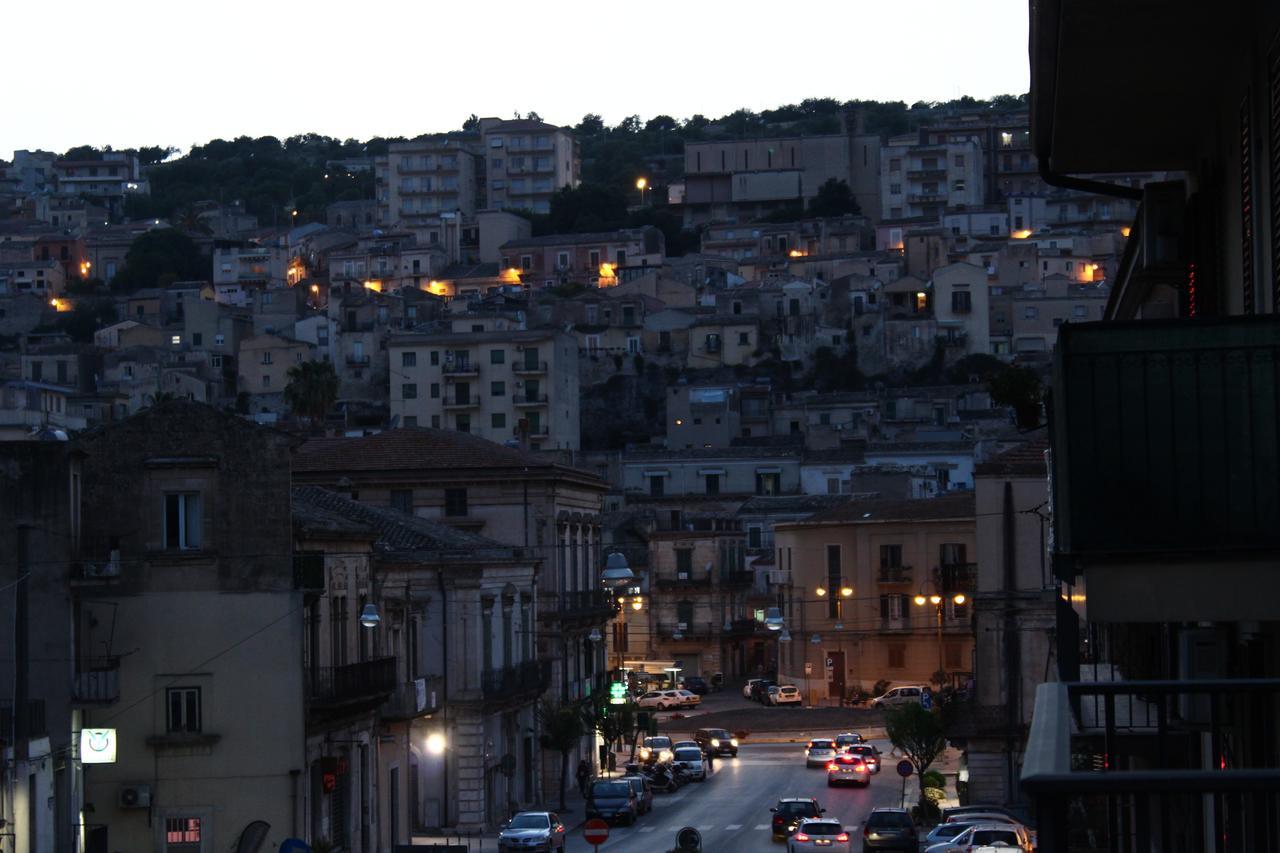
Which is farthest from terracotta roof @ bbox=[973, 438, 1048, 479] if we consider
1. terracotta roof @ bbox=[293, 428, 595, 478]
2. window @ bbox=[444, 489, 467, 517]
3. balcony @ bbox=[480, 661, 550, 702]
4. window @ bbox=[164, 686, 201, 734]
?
window @ bbox=[164, 686, 201, 734]

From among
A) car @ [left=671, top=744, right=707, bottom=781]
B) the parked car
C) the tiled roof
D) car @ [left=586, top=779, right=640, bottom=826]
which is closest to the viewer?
the tiled roof

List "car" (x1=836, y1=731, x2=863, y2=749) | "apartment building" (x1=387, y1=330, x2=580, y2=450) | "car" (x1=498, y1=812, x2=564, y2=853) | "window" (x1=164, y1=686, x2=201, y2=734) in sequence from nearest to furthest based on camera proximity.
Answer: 1. "window" (x1=164, y1=686, x2=201, y2=734)
2. "car" (x1=498, y1=812, x2=564, y2=853)
3. "car" (x1=836, y1=731, x2=863, y2=749)
4. "apartment building" (x1=387, y1=330, x2=580, y2=450)

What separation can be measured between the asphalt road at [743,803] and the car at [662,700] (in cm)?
1360

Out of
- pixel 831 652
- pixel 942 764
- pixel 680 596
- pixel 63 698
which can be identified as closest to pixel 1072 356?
pixel 63 698

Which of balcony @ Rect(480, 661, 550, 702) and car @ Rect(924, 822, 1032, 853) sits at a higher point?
balcony @ Rect(480, 661, 550, 702)

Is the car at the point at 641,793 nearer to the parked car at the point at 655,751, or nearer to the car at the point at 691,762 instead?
the car at the point at 691,762

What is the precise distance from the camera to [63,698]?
4028 cm

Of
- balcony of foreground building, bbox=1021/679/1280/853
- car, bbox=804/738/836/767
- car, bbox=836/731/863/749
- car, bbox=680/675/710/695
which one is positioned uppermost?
balcony of foreground building, bbox=1021/679/1280/853

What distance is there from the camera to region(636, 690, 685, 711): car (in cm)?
9588

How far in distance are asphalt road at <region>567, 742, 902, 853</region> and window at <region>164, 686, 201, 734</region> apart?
11347mm

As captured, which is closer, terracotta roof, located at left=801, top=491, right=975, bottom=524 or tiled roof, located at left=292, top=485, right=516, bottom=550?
tiled roof, located at left=292, top=485, right=516, bottom=550

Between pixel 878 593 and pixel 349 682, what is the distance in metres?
51.1

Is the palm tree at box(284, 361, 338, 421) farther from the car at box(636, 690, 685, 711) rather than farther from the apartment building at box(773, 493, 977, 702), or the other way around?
the car at box(636, 690, 685, 711)

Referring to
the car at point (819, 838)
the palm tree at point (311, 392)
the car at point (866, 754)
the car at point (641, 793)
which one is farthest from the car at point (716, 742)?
the palm tree at point (311, 392)
